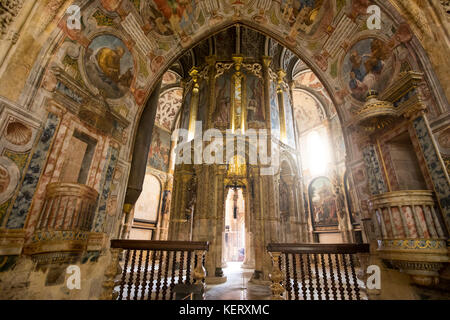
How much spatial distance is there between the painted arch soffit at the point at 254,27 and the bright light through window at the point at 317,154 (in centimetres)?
1080

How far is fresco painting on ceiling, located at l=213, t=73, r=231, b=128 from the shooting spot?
10.9 metres

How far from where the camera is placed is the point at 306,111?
1702 centimetres

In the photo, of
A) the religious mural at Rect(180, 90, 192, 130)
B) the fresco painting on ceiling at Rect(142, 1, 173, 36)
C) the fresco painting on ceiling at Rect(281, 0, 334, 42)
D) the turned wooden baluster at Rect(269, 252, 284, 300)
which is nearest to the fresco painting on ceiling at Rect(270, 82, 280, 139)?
the religious mural at Rect(180, 90, 192, 130)

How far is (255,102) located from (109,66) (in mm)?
7809

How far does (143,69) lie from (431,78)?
251 inches

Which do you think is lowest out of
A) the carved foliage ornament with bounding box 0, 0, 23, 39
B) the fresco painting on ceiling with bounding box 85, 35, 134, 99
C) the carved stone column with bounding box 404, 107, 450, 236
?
the carved stone column with bounding box 404, 107, 450, 236

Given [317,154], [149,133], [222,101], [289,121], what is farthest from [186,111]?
[317,154]

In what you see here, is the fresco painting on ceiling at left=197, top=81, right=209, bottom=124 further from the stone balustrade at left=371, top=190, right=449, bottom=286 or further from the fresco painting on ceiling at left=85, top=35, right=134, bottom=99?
Result: the stone balustrade at left=371, top=190, right=449, bottom=286

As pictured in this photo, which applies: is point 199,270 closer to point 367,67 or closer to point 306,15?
point 367,67

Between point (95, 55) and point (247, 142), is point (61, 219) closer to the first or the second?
point (95, 55)

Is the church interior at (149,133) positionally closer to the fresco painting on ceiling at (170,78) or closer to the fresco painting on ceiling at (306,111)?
the fresco painting on ceiling at (170,78)

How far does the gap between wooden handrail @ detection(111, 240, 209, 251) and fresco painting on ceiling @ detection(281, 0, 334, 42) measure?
20.2 ft
